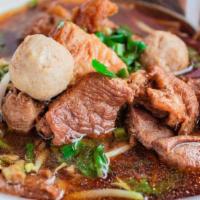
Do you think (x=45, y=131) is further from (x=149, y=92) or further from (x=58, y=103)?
(x=149, y=92)

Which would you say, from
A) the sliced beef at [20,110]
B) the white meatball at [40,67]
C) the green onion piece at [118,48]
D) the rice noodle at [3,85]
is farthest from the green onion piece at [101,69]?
the green onion piece at [118,48]

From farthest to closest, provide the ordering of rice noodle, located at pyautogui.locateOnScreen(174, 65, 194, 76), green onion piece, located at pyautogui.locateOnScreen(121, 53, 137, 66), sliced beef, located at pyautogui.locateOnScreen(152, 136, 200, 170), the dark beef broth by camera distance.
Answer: rice noodle, located at pyautogui.locateOnScreen(174, 65, 194, 76) < green onion piece, located at pyautogui.locateOnScreen(121, 53, 137, 66) < sliced beef, located at pyautogui.locateOnScreen(152, 136, 200, 170) < the dark beef broth

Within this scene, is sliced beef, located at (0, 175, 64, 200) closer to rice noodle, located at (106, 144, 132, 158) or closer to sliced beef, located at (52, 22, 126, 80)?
rice noodle, located at (106, 144, 132, 158)

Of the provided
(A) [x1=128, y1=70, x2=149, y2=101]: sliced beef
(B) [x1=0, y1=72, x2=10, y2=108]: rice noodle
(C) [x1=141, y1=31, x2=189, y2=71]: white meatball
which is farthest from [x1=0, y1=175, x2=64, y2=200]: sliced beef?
(C) [x1=141, y1=31, x2=189, y2=71]: white meatball

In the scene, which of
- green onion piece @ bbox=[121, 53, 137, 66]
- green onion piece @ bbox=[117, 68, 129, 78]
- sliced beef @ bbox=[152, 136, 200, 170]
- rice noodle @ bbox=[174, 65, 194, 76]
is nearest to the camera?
sliced beef @ bbox=[152, 136, 200, 170]

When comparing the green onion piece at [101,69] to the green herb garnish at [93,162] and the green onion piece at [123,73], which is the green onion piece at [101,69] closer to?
the green onion piece at [123,73]

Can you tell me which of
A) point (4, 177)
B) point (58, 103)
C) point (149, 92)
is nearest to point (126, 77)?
point (149, 92)
